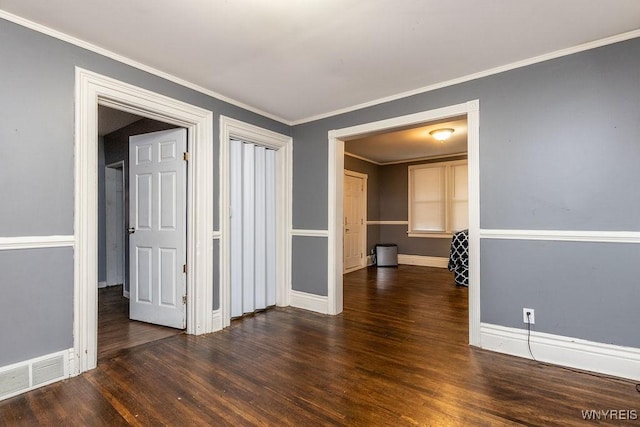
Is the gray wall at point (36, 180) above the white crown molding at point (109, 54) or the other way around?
the other way around

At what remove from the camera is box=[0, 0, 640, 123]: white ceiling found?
187 centimetres

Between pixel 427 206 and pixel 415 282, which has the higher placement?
pixel 427 206

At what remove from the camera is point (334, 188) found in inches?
146

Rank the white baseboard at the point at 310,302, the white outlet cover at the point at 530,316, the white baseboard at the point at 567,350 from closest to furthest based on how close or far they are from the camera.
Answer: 1. the white baseboard at the point at 567,350
2. the white outlet cover at the point at 530,316
3. the white baseboard at the point at 310,302

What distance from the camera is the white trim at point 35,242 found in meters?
1.95

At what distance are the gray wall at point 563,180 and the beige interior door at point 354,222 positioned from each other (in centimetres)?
377

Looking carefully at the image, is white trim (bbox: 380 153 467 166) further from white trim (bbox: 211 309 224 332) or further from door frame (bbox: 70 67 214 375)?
white trim (bbox: 211 309 224 332)

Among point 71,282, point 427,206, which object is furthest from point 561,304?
point 427,206

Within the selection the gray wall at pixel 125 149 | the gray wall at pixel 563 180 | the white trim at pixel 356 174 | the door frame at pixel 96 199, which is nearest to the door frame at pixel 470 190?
the gray wall at pixel 563 180

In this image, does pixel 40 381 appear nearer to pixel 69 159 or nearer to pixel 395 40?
pixel 69 159

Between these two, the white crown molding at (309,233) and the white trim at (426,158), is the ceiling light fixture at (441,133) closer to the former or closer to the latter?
the white trim at (426,158)

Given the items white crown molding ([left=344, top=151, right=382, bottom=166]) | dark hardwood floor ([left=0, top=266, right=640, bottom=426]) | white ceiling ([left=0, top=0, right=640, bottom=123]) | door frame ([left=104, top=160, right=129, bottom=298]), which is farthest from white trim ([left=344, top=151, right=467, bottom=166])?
dark hardwood floor ([left=0, top=266, right=640, bottom=426])

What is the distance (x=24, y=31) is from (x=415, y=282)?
547cm

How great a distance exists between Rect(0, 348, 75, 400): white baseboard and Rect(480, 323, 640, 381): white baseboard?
3243 millimetres
